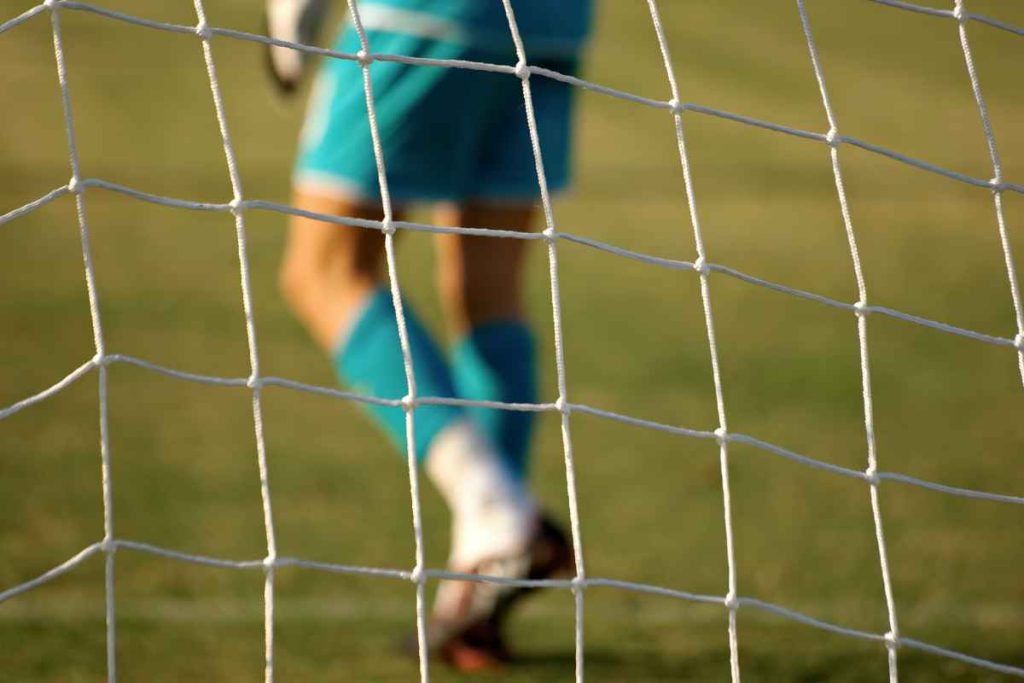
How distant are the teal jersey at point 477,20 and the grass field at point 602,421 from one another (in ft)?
2.70

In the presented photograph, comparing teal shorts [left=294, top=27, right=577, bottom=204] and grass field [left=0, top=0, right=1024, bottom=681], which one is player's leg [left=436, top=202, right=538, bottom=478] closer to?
teal shorts [left=294, top=27, right=577, bottom=204]

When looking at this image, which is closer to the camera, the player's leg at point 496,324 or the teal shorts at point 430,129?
the teal shorts at point 430,129

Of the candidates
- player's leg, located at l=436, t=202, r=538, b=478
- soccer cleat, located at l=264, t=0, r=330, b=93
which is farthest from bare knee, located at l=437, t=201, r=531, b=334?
soccer cleat, located at l=264, t=0, r=330, b=93

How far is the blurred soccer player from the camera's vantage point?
1.70 m

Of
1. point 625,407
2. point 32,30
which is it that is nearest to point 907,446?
point 625,407

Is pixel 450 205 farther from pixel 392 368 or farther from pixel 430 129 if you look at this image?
pixel 392 368

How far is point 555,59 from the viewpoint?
1816 millimetres

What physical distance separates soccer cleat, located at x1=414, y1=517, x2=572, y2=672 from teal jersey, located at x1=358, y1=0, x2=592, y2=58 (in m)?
0.63

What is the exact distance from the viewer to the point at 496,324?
188 centimetres

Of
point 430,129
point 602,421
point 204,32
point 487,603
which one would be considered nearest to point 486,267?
point 430,129

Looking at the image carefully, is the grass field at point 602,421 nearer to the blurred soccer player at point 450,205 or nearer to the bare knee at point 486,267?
the blurred soccer player at point 450,205

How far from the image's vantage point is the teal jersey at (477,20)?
171cm

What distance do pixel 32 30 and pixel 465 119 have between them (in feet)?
22.4

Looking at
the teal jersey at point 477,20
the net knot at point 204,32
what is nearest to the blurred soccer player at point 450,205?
the teal jersey at point 477,20
